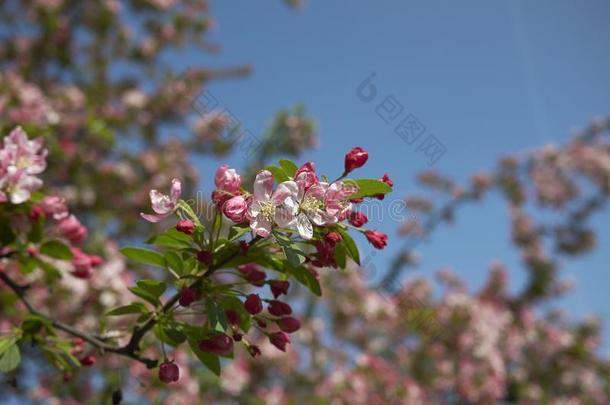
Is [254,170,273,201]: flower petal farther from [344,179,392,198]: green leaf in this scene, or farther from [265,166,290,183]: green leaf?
[344,179,392,198]: green leaf

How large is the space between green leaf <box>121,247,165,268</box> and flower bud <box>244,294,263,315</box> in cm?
20

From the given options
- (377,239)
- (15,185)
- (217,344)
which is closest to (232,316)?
(217,344)

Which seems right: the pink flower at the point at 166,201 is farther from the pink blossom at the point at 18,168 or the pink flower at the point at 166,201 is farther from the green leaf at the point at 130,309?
the pink blossom at the point at 18,168

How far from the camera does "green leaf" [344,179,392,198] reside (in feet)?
2.87

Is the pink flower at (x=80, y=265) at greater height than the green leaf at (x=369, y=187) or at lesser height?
lesser

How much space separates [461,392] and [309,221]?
17.0 feet

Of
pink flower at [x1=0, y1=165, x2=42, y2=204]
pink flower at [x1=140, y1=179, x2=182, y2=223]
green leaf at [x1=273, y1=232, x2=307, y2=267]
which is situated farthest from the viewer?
pink flower at [x1=0, y1=165, x2=42, y2=204]

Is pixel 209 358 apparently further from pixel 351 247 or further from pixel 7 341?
pixel 7 341

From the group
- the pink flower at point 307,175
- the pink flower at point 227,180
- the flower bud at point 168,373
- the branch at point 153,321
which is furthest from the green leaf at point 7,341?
the pink flower at point 307,175

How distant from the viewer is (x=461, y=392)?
545cm

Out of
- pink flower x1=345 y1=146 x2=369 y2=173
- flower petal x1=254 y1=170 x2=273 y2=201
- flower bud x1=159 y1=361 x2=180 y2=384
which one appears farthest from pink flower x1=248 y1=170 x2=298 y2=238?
flower bud x1=159 y1=361 x2=180 y2=384

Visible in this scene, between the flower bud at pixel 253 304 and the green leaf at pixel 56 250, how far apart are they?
63cm

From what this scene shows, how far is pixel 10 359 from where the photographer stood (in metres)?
1.03

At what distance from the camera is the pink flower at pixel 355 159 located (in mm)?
918
